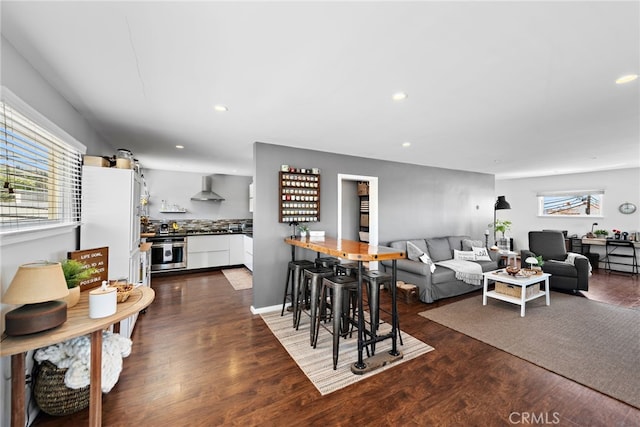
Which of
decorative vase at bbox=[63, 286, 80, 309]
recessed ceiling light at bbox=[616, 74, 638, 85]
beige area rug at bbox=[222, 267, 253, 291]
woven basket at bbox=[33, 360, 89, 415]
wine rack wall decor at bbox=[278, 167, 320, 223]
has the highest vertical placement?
recessed ceiling light at bbox=[616, 74, 638, 85]

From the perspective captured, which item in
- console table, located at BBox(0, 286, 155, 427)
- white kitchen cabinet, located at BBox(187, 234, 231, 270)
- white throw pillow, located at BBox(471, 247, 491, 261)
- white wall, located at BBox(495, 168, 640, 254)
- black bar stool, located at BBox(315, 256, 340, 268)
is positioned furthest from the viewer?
white wall, located at BBox(495, 168, 640, 254)

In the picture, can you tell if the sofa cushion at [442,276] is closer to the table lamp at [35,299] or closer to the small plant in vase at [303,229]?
the small plant in vase at [303,229]

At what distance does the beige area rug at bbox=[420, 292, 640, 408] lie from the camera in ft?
7.39

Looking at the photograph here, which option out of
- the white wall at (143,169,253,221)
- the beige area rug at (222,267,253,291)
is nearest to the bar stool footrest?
the beige area rug at (222,267,253,291)

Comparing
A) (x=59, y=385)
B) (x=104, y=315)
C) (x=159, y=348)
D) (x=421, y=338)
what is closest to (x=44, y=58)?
(x=104, y=315)

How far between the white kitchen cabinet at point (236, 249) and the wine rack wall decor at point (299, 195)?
3.01 meters

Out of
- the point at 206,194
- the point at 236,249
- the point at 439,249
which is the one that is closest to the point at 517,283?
the point at 439,249

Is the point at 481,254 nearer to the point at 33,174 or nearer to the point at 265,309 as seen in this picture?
the point at 265,309

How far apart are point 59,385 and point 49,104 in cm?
200

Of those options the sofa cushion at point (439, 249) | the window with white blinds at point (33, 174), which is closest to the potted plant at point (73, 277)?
the window with white blinds at point (33, 174)

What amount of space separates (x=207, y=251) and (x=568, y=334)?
6.25 meters

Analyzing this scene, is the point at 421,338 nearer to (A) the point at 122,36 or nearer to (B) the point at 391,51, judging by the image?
(B) the point at 391,51

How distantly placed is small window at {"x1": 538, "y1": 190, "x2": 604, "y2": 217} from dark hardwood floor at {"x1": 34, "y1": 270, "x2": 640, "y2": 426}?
6.59 m

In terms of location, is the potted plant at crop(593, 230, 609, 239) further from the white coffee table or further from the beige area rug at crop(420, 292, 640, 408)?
the white coffee table
